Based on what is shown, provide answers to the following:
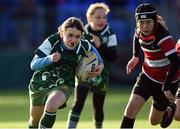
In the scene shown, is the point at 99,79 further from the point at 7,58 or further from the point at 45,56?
the point at 7,58

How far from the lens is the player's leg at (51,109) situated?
1041 cm

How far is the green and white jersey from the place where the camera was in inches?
428

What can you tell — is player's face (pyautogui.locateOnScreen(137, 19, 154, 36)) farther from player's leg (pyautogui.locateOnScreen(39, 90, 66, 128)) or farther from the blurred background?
the blurred background

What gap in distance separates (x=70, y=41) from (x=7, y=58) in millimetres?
11925

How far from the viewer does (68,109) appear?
682 inches

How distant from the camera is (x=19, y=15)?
22844mm

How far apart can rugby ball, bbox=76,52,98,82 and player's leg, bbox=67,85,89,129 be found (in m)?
1.37

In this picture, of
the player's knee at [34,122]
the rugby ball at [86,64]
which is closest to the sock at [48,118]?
the player's knee at [34,122]

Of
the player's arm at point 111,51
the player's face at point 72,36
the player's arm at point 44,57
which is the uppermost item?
the player's face at point 72,36

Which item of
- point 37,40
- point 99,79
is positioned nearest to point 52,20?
point 37,40

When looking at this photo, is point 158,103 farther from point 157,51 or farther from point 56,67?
point 56,67

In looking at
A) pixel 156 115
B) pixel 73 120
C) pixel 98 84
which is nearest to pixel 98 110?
pixel 98 84

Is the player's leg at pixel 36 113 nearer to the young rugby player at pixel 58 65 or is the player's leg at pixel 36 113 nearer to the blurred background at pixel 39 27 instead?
the young rugby player at pixel 58 65

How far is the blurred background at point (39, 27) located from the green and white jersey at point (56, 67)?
1126cm
